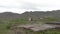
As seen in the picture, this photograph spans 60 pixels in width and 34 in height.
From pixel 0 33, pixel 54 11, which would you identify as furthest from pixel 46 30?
pixel 54 11

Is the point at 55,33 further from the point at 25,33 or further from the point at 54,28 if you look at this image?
the point at 25,33

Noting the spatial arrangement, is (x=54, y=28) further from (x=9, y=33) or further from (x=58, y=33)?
(x=9, y=33)

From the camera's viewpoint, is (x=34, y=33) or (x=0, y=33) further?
(x=0, y=33)

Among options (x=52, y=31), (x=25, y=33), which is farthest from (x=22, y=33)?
(x=52, y=31)

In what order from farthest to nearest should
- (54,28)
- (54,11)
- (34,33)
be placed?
A: 1. (54,11)
2. (54,28)
3. (34,33)

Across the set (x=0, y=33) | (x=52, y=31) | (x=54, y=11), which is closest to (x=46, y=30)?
(x=52, y=31)

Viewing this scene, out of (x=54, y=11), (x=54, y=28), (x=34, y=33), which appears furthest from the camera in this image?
(x=54, y=11)

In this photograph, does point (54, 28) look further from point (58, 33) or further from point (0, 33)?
point (0, 33)

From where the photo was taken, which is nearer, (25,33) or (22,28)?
(25,33)
